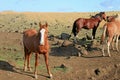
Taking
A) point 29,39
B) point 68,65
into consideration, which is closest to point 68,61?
point 68,65

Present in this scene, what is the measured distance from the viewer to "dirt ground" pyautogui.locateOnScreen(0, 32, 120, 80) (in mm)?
14977

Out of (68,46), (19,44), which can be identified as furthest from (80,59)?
(19,44)

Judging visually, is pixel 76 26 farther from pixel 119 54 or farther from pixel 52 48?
pixel 119 54

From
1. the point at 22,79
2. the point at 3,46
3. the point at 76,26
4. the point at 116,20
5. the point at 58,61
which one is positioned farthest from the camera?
the point at 76,26

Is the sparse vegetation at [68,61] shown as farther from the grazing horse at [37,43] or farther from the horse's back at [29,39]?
the horse's back at [29,39]

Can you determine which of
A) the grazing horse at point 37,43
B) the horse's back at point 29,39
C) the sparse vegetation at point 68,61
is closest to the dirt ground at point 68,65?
the sparse vegetation at point 68,61

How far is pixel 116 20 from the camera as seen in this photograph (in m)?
18.9

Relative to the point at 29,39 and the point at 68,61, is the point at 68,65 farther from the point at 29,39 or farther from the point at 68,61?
the point at 29,39

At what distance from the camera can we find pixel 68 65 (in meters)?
16.5

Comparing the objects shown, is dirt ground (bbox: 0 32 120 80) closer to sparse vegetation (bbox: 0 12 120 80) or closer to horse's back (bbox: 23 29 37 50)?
sparse vegetation (bbox: 0 12 120 80)

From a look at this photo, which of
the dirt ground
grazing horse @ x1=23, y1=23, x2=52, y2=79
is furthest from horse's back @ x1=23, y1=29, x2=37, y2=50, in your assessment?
the dirt ground

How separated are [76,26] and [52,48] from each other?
461 centimetres

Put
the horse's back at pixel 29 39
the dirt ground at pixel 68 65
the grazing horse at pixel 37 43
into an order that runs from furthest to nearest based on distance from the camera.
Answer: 1. the dirt ground at pixel 68 65
2. the horse's back at pixel 29 39
3. the grazing horse at pixel 37 43

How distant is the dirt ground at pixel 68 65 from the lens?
14977 mm
